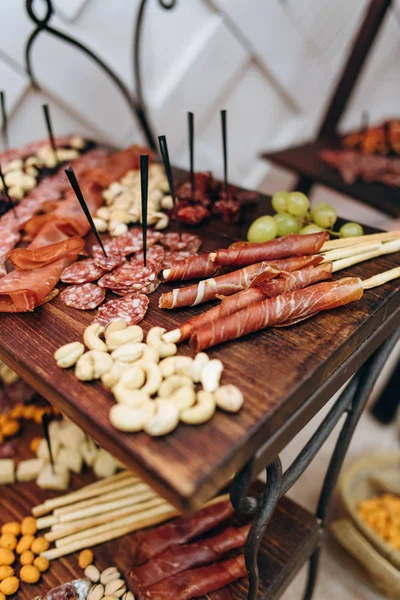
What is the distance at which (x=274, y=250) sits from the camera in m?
0.91

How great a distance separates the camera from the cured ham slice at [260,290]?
0.78 meters

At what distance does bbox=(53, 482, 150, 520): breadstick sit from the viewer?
1069mm

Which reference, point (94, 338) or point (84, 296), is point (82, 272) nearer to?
point (84, 296)

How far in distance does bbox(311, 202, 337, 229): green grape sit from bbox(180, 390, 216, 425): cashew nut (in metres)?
0.55

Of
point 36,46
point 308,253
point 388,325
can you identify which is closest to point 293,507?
point 388,325

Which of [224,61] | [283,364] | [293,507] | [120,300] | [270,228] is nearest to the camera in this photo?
[283,364]

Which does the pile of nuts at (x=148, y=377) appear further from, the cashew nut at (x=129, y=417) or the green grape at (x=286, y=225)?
the green grape at (x=286, y=225)

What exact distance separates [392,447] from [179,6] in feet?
6.53

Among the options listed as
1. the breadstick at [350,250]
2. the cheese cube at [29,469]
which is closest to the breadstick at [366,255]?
the breadstick at [350,250]

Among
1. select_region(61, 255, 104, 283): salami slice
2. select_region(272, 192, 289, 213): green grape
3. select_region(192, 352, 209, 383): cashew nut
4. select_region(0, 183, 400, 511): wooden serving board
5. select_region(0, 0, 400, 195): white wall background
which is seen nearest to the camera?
select_region(0, 183, 400, 511): wooden serving board

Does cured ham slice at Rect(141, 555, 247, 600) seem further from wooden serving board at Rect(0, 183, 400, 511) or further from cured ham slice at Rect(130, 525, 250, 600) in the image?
wooden serving board at Rect(0, 183, 400, 511)

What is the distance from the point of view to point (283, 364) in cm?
73

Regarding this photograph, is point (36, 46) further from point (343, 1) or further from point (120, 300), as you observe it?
point (343, 1)

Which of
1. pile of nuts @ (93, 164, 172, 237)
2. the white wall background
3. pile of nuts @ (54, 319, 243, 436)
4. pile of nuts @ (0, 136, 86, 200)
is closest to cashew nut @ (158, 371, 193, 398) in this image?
pile of nuts @ (54, 319, 243, 436)
